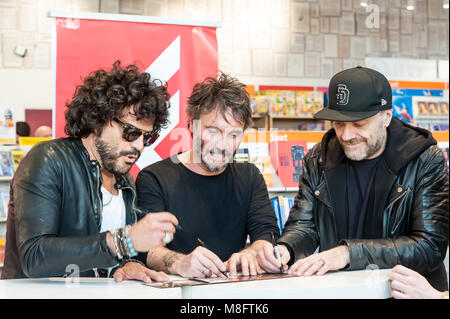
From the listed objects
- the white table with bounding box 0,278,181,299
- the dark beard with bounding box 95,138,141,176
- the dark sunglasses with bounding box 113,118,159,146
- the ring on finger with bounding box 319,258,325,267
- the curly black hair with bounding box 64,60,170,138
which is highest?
the curly black hair with bounding box 64,60,170,138

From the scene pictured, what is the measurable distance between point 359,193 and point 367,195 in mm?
41

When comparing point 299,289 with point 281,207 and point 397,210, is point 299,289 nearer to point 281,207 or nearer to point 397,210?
point 397,210

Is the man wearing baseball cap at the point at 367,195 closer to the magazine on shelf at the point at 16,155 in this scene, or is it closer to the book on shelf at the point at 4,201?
the magazine on shelf at the point at 16,155

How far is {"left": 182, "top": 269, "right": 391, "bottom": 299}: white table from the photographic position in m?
1.45

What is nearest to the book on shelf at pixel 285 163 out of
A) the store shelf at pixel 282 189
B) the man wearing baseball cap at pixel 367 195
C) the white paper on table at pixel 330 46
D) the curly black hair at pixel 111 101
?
the store shelf at pixel 282 189

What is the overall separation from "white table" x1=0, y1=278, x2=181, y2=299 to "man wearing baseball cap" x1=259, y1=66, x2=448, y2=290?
0.51 meters

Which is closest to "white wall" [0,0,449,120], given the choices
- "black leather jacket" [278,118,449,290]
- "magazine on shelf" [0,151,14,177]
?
"magazine on shelf" [0,151,14,177]

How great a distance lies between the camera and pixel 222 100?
7.38ft

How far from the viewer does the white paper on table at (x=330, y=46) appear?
868cm

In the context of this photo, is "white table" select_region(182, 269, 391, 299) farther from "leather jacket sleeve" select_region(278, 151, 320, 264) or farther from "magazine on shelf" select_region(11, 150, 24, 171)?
"magazine on shelf" select_region(11, 150, 24, 171)

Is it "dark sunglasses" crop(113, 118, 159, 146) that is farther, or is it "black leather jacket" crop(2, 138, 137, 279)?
"dark sunglasses" crop(113, 118, 159, 146)
